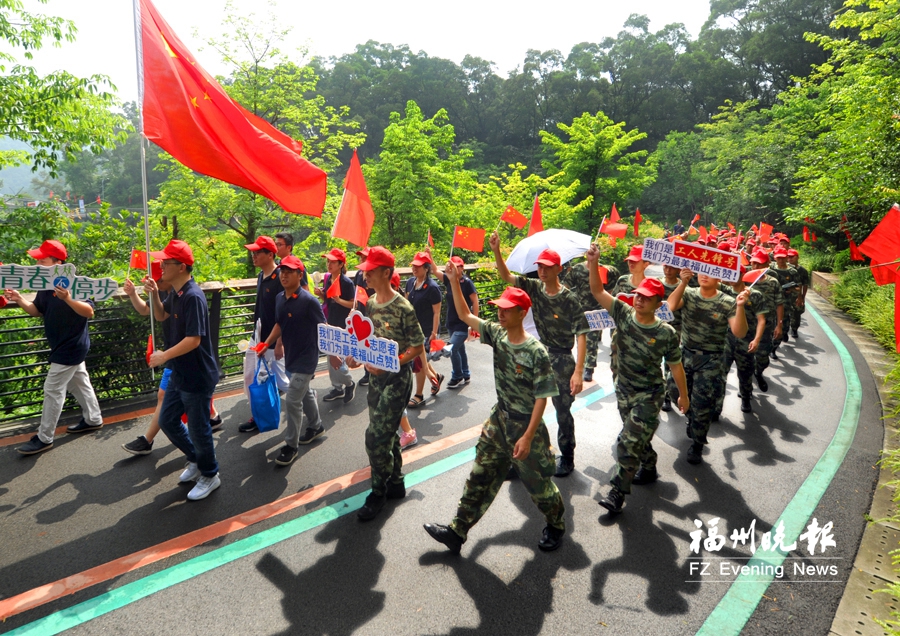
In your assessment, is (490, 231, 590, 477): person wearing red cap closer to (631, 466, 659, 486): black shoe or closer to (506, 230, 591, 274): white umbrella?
(631, 466, 659, 486): black shoe

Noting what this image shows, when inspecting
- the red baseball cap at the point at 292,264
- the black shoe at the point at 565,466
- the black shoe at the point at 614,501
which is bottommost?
the black shoe at the point at 565,466

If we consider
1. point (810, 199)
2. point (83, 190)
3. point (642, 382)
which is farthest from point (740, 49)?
point (83, 190)

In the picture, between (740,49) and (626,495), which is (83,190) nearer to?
(626,495)

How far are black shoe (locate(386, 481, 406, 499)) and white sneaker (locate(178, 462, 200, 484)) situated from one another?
1778 millimetres

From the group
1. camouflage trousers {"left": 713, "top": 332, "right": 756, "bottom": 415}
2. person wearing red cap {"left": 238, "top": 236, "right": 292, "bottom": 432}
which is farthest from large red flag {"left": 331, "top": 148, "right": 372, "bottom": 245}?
camouflage trousers {"left": 713, "top": 332, "right": 756, "bottom": 415}

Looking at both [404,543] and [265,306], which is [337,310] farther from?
[404,543]

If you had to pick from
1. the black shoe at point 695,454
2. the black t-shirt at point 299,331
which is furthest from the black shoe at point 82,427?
the black shoe at point 695,454

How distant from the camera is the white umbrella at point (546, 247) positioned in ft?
18.7

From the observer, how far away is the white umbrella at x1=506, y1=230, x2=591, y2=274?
570cm

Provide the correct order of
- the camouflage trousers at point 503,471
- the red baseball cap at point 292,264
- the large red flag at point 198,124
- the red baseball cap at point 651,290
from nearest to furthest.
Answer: the camouflage trousers at point 503,471
the red baseball cap at point 651,290
the large red flag at point 198,124
the red baseball cap at point 292,264

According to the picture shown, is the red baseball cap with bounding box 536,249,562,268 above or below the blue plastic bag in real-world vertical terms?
above

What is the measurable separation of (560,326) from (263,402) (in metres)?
3.13

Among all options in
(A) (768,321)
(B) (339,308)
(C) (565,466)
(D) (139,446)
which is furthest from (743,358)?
(D) (139,446)

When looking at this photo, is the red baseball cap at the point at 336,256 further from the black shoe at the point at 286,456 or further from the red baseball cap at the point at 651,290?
the red baseball cap at the point at 651,290
